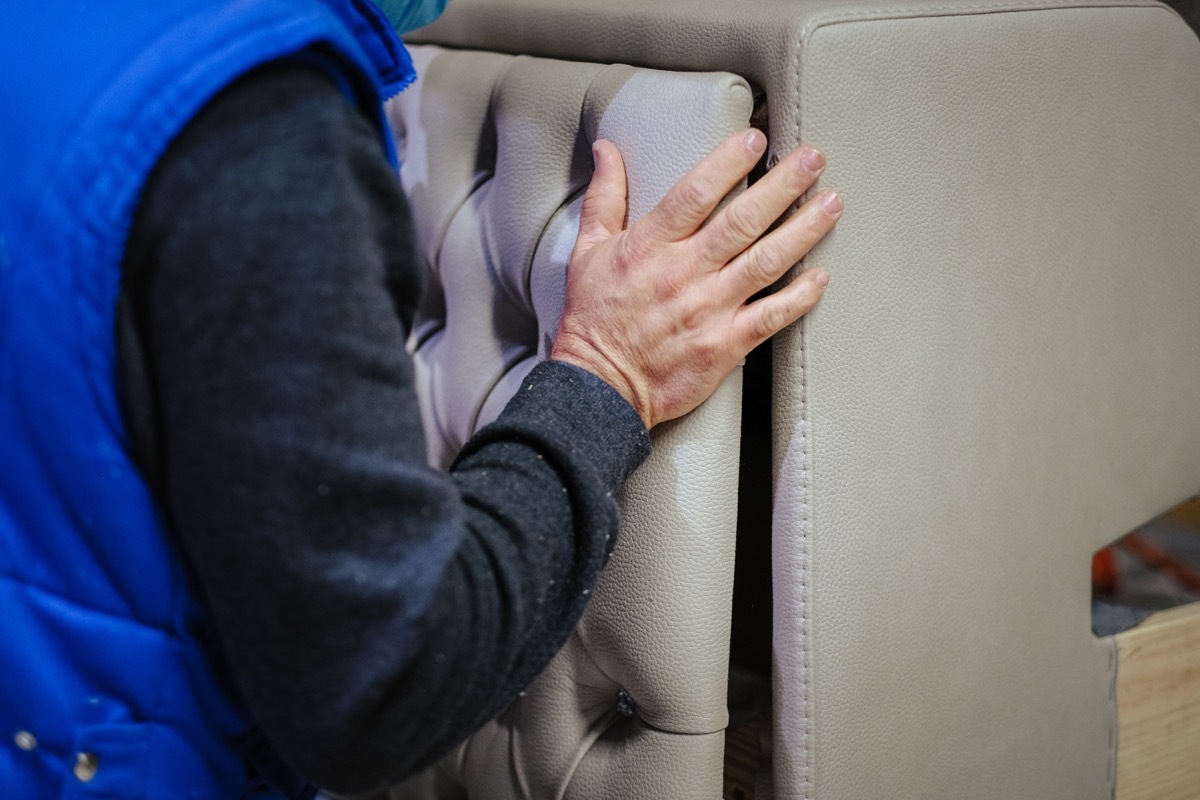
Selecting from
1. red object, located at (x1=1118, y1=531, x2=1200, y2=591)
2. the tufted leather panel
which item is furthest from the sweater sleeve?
red object, located at (x1=1118, y1=531, x2=1200, y2=591)

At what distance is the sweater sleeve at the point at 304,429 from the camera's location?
41 centimetres

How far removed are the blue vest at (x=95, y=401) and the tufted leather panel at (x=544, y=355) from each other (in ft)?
0.69

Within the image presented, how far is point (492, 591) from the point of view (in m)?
0.51

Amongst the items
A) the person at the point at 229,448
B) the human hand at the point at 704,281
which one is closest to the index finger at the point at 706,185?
the human hand at the point at 704,281

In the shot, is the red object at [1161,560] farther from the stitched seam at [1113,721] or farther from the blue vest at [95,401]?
the blue vest at [95,401]

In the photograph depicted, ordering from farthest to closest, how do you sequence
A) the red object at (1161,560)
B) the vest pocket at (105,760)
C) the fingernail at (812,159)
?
the red object at (1161,560), the fingernail at (812,159), the vest pocket at (105,760)

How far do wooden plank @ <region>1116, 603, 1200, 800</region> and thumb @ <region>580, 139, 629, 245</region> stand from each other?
528 mm

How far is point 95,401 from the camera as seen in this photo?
45cm

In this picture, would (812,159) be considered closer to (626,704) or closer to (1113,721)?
(626,704)

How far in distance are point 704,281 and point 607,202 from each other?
0.32 feet

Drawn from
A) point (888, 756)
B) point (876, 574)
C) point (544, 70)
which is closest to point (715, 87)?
point (544, 70)

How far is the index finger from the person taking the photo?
642mm

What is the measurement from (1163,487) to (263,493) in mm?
752

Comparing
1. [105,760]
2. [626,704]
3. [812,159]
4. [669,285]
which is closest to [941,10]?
[812,159]
